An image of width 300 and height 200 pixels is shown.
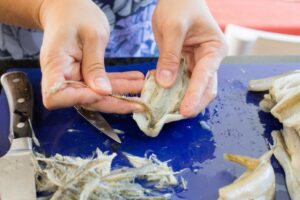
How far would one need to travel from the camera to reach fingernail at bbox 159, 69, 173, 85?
104cm

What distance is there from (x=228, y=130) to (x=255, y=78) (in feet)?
0.73

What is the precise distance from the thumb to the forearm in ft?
0.63

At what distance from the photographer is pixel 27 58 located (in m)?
1.33

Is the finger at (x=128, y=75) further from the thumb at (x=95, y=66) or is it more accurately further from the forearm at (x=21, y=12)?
the forearm at (x=21, y=12)

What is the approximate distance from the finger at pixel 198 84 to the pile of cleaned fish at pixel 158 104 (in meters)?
0.02

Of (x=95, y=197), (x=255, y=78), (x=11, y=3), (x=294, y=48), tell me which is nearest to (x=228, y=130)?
(x=255, y=78)

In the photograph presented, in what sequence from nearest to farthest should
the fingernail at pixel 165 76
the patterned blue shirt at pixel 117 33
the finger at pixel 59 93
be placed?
the finger at pixel 59 93, the fingernail at pixel 165 76, the patterned blue shirt at pixel 117 33

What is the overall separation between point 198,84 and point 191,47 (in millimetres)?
173

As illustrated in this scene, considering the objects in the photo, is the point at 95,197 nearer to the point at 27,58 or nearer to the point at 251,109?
the point at 251,109

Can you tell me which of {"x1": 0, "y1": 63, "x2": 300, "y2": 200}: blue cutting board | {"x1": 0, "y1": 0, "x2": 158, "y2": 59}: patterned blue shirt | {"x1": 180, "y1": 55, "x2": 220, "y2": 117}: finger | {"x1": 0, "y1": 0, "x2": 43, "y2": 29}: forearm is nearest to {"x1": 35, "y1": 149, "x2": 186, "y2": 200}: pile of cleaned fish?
{"x1": 0, "y1": 63, "x2": 300, "y2": 200}: blue cutting board

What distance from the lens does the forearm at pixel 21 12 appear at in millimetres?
1110

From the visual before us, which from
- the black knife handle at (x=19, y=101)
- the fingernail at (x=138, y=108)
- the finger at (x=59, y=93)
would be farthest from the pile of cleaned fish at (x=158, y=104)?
the black knife handle at (x=19, y=101)

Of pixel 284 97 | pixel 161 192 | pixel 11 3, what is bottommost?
pixel 161 192

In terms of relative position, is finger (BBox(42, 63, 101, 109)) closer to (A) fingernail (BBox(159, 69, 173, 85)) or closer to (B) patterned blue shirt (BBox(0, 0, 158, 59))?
(A) fingernail (BBox(159, 69, 173, 85))
